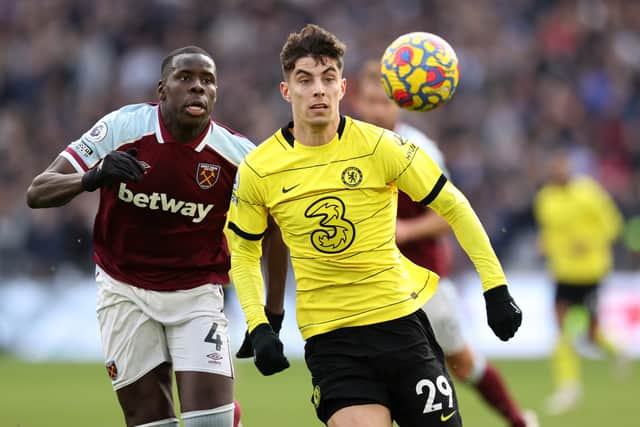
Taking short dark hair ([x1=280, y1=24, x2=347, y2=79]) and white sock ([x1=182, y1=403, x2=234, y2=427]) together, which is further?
white sock ([x1=182, y1=403, x2=234, y2=427])

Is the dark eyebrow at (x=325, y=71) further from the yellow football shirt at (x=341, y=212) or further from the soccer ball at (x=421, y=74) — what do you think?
the soccer ball at (x=421, y=74)

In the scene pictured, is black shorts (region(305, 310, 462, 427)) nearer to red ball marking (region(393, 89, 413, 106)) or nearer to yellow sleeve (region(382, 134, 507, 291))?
yellow sleeve (region(382, 134, 507, 291))

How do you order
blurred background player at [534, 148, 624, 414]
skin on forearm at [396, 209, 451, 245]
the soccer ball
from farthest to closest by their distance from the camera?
blurred background player at [534, 148, 624, 414], skin on forearm at [396, 209, 451, 245], the soccer ball

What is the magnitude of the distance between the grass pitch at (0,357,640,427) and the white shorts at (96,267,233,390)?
4163 millimetres

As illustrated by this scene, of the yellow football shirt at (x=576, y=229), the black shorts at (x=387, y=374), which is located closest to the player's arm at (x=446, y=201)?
the black shorts at (x=387, y=374)

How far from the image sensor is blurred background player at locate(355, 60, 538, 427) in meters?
7.91

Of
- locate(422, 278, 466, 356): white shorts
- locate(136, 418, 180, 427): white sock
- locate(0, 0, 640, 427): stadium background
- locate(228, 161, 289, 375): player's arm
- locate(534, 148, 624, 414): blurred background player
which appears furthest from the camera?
locate(0, 0, 640, 427): stadium background

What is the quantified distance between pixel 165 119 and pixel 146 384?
1.42 m

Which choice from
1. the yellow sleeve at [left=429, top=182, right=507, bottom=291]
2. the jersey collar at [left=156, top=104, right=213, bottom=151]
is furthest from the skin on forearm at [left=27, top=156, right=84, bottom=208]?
the yellow sleeve at [left=429, top=182, right=507, bottom=291]

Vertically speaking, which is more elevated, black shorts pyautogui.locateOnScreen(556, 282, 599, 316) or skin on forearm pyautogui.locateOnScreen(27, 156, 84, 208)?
skin on forearm pyautogui.locateOnScreen(27, 156, 84, 208)

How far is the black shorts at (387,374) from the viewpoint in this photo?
545 centimetres

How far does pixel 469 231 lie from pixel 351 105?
13.4 m

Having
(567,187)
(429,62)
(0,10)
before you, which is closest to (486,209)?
(567,187)

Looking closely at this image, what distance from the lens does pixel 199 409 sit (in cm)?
594
